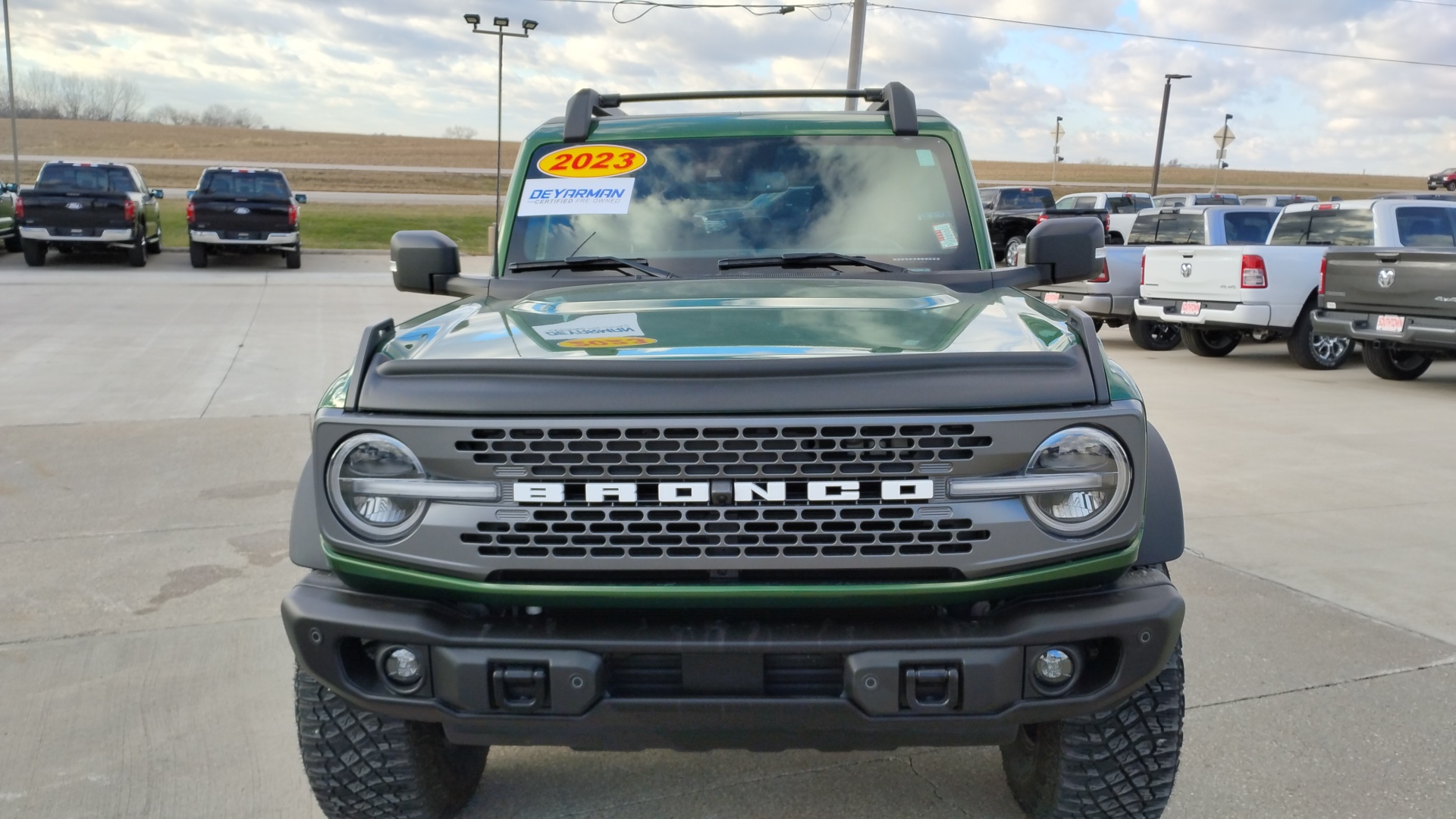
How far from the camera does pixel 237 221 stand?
67.8 feet

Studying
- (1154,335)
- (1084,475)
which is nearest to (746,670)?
(1084,475)

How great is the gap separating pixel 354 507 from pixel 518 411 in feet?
1.34

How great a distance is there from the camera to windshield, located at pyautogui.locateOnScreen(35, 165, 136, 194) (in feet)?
65.3

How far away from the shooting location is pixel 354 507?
242 cm

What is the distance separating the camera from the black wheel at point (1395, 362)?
1162 cm

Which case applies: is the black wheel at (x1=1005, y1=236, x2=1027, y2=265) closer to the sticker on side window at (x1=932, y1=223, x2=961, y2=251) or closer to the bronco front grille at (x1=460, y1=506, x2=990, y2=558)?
the sticker on side window at (x1=932, y1=223, x2=961, y2=251)

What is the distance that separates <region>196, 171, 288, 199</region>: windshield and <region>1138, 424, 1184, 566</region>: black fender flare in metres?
21.0

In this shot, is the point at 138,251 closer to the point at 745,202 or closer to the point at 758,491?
the point at 745,202

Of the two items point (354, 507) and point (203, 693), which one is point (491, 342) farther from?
point (203, 693)

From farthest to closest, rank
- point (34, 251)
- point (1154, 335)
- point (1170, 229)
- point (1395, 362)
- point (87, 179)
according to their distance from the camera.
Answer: point (87, 179), point (34, 251), point (1170, 229), point (1154, 335), point (1395, 362)

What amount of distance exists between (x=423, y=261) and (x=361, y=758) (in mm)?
1705

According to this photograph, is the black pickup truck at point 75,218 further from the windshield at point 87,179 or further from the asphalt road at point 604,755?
the asphalt road at point 604,755

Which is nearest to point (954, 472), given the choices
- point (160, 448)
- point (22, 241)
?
point (160, 448)

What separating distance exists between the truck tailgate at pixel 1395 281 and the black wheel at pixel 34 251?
18.6 meters
